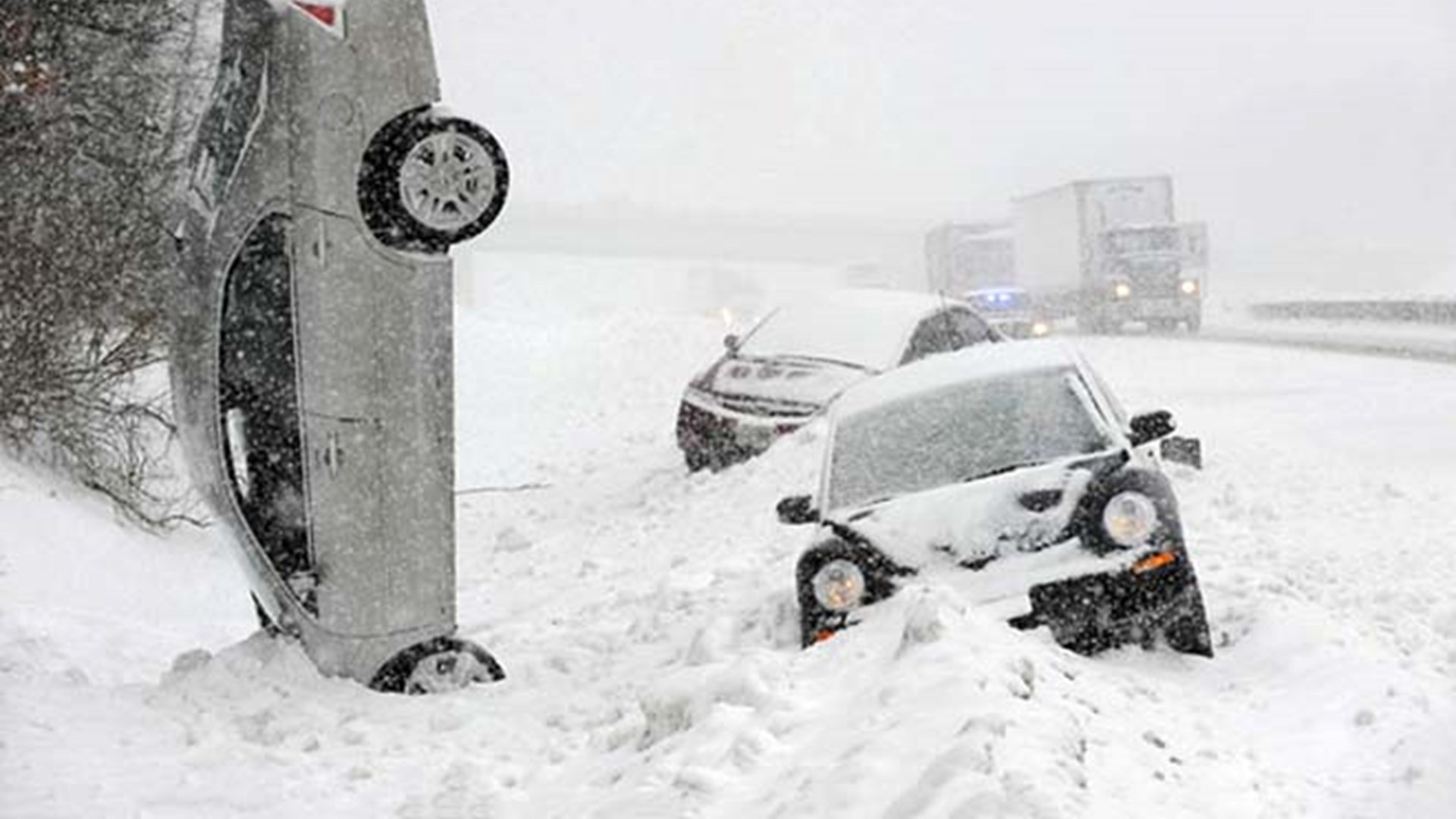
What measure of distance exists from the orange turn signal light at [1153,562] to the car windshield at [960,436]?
0.77m

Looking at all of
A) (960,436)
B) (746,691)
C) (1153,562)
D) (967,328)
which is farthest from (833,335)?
(746,691)

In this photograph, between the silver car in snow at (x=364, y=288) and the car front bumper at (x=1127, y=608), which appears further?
the car front bumper at (x=1127, y=608)

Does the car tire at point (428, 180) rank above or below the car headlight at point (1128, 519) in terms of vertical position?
above

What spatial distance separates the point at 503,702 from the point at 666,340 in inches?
922

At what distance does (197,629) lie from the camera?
9.70 metres

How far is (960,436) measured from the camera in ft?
23.5

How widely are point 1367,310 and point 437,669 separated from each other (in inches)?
1198

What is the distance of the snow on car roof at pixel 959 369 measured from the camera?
24.8ft

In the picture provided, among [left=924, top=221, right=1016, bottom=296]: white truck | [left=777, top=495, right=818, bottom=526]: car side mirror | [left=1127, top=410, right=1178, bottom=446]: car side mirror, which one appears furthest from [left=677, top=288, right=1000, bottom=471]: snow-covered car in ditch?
[left=924, top=221, right=1016, bottom=296]: white truck

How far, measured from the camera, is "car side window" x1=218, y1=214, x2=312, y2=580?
240 inches

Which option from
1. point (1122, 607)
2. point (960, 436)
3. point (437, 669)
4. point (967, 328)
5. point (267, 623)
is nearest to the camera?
point (437, 669)

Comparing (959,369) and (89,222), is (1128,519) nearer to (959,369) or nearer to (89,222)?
(959,369)

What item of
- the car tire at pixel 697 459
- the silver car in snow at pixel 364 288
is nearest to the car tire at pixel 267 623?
the silver car in snow at pixel 364 288

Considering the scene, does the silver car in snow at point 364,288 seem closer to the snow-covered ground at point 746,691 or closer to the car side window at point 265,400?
the car side window at point 265,400
